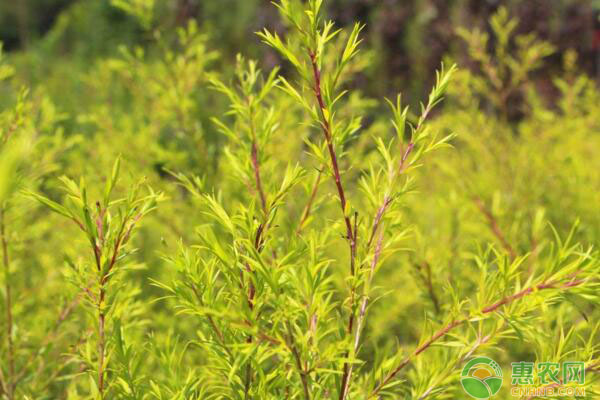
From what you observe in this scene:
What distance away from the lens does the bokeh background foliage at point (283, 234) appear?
0.64 meters

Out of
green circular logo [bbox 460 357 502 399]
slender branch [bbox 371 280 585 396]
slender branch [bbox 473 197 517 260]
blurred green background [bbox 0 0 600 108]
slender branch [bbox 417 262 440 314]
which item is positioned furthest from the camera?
blurred green background [bbox 0 0 600 108]

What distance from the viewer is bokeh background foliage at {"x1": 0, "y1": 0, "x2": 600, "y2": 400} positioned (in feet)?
2.09

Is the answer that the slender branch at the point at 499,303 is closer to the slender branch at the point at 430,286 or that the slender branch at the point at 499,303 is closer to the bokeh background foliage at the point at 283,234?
the bokeh background foliage at the point at 283,234

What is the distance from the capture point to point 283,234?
3.50ft

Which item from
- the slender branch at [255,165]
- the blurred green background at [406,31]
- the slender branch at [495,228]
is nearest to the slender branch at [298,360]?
the slender branch at [255,165]

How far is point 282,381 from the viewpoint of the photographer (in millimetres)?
639

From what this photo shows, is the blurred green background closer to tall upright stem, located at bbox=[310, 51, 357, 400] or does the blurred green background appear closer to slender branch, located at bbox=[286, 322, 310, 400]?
tall upright stem, located at bbox=[310, 51, 357, 400]

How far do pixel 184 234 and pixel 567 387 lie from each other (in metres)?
1.17

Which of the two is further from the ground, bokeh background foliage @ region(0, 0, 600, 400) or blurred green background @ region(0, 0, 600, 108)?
blurred green background @ region(0, 0, 600, 108)

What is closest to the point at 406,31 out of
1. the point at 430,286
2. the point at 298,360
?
the point at 430,286

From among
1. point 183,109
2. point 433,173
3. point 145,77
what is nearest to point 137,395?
point 183,109

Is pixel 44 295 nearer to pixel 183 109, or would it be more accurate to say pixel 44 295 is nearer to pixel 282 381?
pixel 183 109

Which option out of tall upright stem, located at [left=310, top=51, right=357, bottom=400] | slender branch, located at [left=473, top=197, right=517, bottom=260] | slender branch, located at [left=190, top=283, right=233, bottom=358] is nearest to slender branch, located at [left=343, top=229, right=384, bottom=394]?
tall upright stem, located at [left=310, top=51, right=357, bottom=400]

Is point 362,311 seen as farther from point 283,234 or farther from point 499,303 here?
point 283,234
